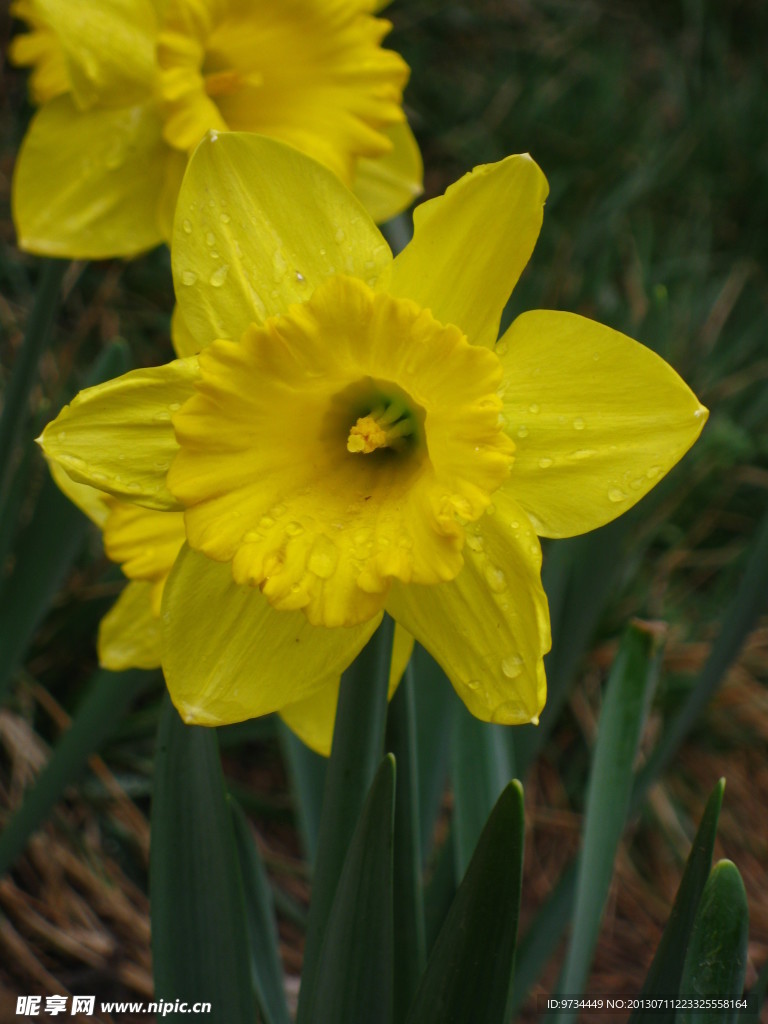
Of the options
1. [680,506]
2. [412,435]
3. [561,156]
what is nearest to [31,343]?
[412,435]

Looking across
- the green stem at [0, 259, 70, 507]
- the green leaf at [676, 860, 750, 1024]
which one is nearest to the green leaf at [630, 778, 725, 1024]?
the green leaf at [676, 860, 750, 1024]

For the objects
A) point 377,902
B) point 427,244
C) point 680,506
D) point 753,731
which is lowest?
point 753,731

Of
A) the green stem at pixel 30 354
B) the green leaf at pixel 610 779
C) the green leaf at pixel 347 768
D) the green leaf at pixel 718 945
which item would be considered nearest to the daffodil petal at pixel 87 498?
the green stem at pixel 30 354

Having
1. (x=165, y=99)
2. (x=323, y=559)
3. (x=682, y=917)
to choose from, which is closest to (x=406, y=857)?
(x=682, y=917)

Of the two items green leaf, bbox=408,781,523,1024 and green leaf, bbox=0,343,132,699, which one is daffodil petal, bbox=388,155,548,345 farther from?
green leaf, bbox=0,343,132,699

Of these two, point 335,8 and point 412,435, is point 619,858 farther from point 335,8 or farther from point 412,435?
point 335,8

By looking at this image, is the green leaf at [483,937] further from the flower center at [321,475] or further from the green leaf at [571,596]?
the green leaf at [571,596]

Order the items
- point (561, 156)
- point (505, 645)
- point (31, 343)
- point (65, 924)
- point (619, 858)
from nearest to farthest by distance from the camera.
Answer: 1. point (505, 645)
2. point (31, 343)
3. point (65, 924)
4. point (619, 858)
5. point (561, 156)

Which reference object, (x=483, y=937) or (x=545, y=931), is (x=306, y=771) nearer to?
(x=545, y=931)
